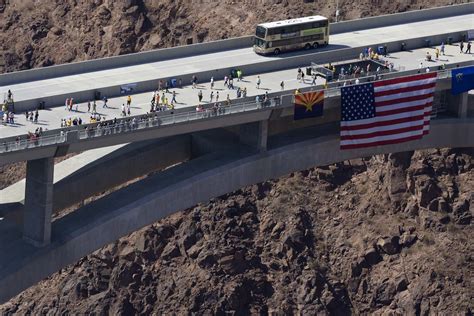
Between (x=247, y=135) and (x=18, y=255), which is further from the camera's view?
(x=247, y=135)

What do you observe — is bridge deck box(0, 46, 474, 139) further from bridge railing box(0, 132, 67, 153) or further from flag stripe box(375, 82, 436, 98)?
flag stripe box(375, 82, 436, 98)

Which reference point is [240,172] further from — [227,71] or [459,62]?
[459,62]

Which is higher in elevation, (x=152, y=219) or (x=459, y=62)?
(x=459, y=62)

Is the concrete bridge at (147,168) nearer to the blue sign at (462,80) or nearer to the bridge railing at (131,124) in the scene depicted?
the bridge railing at (131,124)

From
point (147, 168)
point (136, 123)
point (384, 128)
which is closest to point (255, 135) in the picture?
point (147, 168)

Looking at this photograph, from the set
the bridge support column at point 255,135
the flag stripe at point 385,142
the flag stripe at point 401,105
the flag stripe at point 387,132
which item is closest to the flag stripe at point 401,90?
the flag stripe at point 401,105

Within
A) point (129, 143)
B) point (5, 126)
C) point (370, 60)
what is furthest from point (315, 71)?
point (5, 126)
